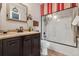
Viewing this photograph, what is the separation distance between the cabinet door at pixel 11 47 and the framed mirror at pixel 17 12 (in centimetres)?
27

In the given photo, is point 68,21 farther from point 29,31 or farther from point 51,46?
point 29,31

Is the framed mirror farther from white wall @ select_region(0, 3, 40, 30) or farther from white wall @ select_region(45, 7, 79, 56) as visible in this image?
white wall @ select_region(45, 7, 79, 56)

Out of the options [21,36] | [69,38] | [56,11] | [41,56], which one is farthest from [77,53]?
[21,36]

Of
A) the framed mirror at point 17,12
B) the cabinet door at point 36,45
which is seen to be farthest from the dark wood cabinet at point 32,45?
the framed mirror at point 17,12

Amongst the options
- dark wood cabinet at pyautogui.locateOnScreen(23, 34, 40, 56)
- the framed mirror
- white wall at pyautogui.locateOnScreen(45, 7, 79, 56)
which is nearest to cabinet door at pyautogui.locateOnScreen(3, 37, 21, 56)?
dark wood cabinet at pyautogui.locateOnScreen(23, 34, 40, 56)

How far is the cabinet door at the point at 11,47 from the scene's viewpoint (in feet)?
3.95

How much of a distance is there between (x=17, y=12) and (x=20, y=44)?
0.41 meters

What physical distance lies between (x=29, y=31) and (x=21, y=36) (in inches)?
4.9

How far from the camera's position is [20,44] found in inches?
53.9

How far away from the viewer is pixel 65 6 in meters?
1.39

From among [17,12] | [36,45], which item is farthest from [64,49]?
[17,12]

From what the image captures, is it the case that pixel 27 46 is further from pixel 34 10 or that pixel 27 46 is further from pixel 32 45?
Answer: pixel 34 10

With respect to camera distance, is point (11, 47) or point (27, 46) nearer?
point (11, 47)

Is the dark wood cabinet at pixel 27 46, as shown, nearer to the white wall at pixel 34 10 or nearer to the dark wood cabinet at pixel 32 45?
the dark wood cabinet at pixel 32 45
